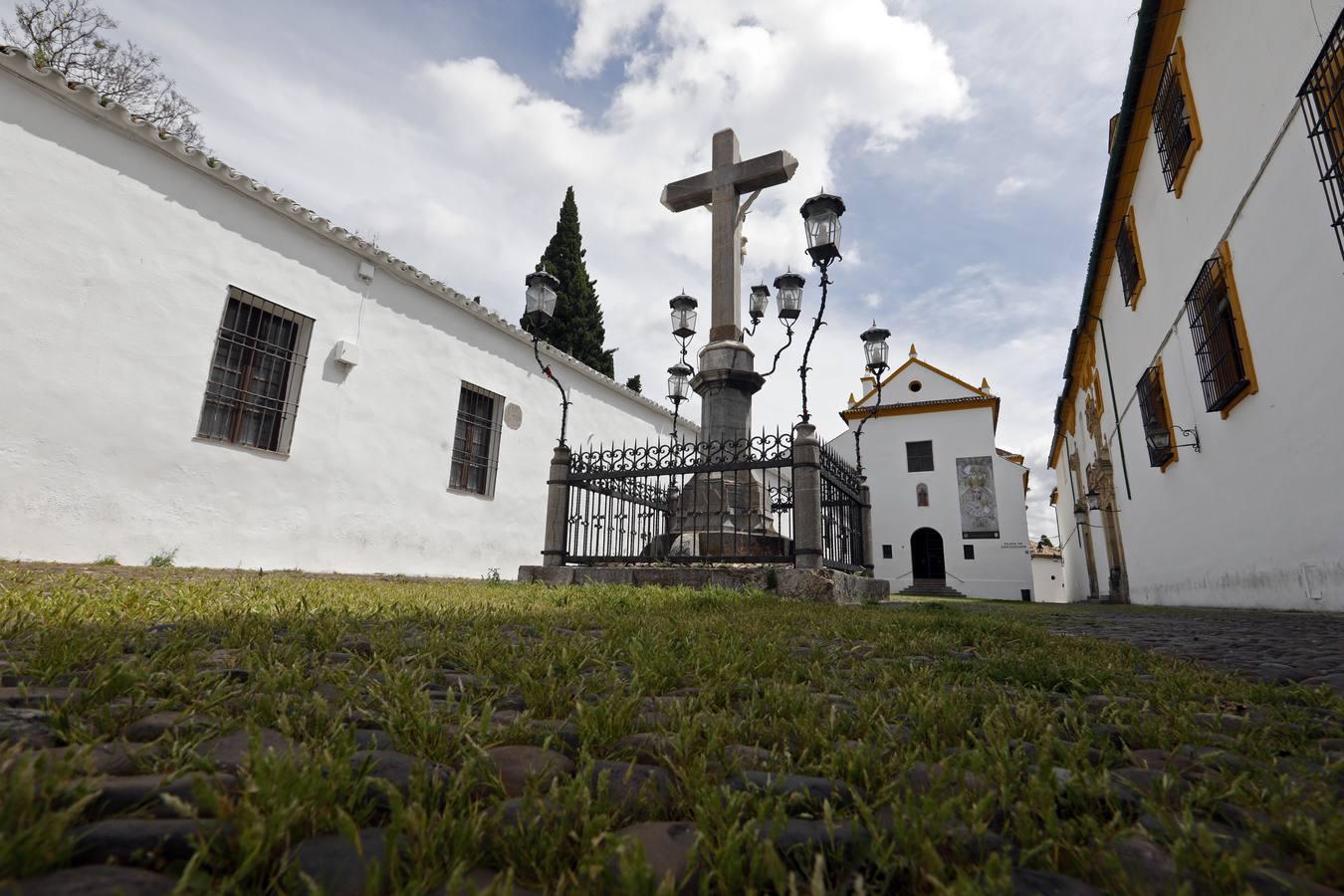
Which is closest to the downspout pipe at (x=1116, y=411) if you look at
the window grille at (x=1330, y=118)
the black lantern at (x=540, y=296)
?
the window grille at (x=1330, y=118)

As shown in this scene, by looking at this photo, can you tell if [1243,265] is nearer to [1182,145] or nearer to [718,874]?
[1182,145]

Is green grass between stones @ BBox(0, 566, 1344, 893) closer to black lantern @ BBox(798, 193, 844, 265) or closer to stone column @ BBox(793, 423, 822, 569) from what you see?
stone column @ BBox(793, 423, 822, 569)

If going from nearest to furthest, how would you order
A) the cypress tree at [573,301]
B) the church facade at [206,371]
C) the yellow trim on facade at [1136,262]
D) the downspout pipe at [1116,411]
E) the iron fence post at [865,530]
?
the church facade at [206,371]
the iron fence post at [865,530]
the yellow trim on facade at [1136,262]
the downspout pipe at [1116,411]
the cypress tree at [573,301]

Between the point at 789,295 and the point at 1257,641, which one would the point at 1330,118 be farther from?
the point at 789,295

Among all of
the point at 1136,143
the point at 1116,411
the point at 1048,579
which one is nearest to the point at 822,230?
the point at 1136,143

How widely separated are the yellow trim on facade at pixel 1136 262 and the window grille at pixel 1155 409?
4.50ft

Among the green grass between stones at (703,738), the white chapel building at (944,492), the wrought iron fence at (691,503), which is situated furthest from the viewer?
the white chapel building at (944,492)

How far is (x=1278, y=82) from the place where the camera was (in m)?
5.46

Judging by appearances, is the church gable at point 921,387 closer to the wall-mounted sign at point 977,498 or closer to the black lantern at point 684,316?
the wall-mounted sign at point 977,498

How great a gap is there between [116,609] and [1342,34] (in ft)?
25.2

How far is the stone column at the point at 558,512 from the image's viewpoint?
791cm

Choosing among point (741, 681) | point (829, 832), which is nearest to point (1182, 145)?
point (741, 681)

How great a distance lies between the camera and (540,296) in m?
8.17

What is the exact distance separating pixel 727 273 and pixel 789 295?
1012 millimetres
